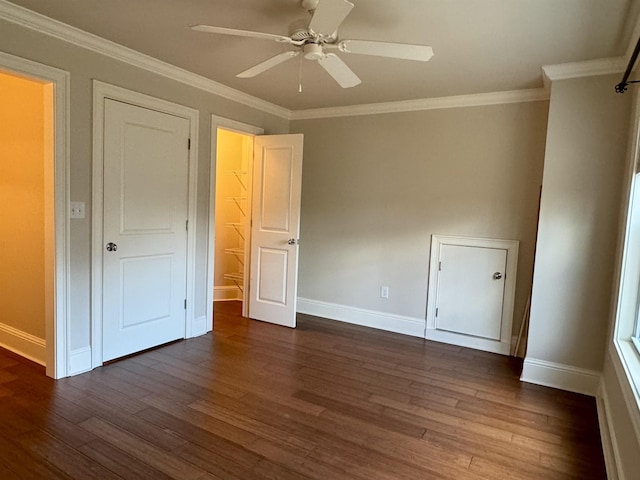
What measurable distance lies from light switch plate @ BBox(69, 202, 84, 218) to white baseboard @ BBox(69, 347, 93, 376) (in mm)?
974

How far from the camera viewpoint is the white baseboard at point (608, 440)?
1962 mm

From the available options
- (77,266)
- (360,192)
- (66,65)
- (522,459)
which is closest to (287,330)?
(360,192)

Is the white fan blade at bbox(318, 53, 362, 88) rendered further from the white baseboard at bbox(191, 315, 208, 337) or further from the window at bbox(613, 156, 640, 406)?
the white baseboard at bbox(191, 315, 208, 337)

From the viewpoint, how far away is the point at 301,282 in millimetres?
4977

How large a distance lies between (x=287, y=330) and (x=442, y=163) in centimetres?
232

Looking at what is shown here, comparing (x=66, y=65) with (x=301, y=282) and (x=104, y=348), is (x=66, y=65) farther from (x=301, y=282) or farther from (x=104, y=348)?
(x=301, y=282)

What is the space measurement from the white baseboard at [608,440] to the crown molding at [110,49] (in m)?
3.89

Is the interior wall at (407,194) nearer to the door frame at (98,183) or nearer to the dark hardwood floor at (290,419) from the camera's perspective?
the dark hardwood floor at (290,419)

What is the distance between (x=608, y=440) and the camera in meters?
2.23

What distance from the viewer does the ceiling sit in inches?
86.7

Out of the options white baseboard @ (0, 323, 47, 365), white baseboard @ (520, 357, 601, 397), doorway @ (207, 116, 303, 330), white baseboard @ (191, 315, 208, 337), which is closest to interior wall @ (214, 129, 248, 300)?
doorway @ (207, 116, 303, 330)

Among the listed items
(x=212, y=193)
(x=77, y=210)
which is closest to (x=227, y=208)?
(x=212, y=193)

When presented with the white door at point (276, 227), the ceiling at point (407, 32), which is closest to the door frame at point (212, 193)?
the white door at point (276, 227)

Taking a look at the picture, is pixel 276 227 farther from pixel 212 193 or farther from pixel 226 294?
pixel 226 294
